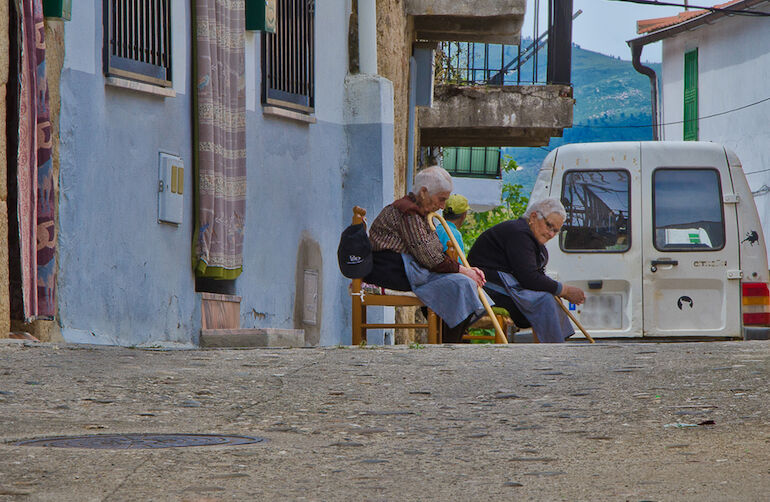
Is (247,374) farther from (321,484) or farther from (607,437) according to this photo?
(321,484)

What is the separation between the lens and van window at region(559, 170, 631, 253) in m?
9.89

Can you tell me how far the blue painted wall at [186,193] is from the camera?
29.9 ft

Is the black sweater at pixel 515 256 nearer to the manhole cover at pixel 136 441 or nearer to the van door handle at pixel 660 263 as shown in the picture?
the van door handle at pixel 660 263

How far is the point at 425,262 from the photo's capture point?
8.59 meters

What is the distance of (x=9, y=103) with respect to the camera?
7996mm

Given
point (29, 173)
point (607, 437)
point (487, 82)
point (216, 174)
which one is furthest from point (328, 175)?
A: point (607, 437)

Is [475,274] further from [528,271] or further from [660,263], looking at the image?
[660,263]

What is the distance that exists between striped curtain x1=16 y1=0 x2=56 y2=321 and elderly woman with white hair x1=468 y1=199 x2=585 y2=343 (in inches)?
114

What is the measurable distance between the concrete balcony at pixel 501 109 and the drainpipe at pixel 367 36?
175 inches

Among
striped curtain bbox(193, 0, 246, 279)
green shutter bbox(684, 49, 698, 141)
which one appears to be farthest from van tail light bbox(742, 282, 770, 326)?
green shutter bbox(684, 49, 698, 141)

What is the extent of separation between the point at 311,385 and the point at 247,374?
52 centimetres

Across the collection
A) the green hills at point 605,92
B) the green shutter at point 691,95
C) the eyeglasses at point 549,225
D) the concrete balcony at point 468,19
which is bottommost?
the eyeglasses at point 549,225

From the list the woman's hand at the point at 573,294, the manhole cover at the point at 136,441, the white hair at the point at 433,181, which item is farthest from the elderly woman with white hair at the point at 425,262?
the manhole cover at the point at 136,441

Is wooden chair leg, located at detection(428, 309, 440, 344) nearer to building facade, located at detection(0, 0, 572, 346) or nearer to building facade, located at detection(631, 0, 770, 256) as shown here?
building facade, located at detection(0, 0, 572, 346)
